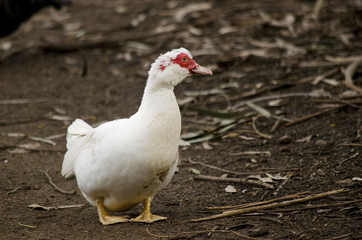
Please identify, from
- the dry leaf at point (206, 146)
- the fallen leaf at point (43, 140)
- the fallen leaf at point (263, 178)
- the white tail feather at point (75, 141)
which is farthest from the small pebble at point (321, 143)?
the fallen leaf at point (43, 140)

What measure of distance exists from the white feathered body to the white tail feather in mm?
223

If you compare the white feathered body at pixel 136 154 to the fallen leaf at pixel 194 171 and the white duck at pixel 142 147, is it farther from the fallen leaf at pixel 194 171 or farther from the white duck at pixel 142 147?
the fallen leaf at pixel 194 171

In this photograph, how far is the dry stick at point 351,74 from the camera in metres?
5.98

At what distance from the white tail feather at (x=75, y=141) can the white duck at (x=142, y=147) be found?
188 mm

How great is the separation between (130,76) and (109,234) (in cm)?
517

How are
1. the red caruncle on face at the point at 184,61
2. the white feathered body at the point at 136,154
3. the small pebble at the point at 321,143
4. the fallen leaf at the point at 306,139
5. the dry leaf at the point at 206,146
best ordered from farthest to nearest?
the dry leaf at the point at 206,146 → the fallen leaf at the point at 306,139 → the small pebble at the point at 321,143 → the red caruncle on face at the point at 184,61 → the white feathered body at the point at 136,154

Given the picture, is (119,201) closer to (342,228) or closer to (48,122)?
(342,228)

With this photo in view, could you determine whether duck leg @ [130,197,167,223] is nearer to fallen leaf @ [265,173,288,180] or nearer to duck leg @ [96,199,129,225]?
duck leg @ [96,199,129,225]

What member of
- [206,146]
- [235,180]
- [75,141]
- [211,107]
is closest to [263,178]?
[235,180]

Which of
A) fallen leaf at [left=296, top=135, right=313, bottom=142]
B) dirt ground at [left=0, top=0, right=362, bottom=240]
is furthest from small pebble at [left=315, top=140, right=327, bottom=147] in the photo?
fallen leaf at [left=296, top=135, right=313, bottom=142]

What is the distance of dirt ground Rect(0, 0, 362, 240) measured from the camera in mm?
4000

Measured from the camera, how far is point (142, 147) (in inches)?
141

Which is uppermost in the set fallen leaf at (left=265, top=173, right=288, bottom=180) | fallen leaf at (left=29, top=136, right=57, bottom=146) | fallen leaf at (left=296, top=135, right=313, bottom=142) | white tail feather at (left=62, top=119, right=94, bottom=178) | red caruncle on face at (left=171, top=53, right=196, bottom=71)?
red caruncle on face at (left=171, top=53, right=196, bottom=71)

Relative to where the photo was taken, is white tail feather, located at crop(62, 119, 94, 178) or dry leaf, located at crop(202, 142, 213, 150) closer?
white tail feather, located at crop(62, 119, 94, 178)
